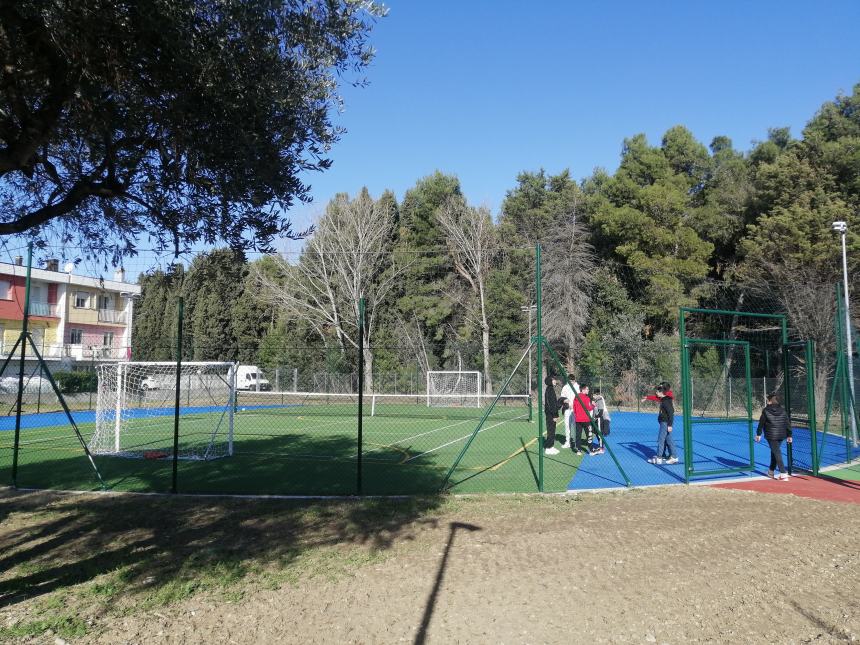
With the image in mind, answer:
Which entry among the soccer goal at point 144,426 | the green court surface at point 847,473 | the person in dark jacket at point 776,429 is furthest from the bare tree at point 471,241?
the person in dark jacket at point 776,429

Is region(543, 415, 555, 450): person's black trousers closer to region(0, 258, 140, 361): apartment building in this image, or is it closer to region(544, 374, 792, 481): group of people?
region(544, 374, 792, 481): group of people

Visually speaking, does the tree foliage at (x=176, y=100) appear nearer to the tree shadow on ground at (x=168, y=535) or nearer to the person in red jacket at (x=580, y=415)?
the tree shadow on ground at (x=168, y=535)

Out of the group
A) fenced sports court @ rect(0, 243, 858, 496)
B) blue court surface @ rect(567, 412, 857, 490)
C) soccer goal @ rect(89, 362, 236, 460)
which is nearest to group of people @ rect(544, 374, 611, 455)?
fenced sports court @ rect(0, 243, 858, 496)

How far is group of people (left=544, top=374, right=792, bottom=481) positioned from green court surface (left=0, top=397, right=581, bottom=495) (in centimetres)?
76

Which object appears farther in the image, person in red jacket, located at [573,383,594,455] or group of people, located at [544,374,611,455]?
person in red jacket, located at [573,383,594,455]

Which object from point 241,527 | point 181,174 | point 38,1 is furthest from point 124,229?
point 241,527

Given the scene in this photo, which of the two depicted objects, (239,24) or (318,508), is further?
(318,508)

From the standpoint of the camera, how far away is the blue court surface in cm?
1174

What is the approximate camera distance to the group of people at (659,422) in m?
11.7

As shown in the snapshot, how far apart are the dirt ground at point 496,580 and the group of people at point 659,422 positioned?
2.74 metres

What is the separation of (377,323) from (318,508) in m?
36.2

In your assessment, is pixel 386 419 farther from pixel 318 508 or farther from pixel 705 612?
pixel 705 612

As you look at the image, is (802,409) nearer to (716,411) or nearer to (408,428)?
(716,411)

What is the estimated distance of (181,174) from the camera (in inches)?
288
